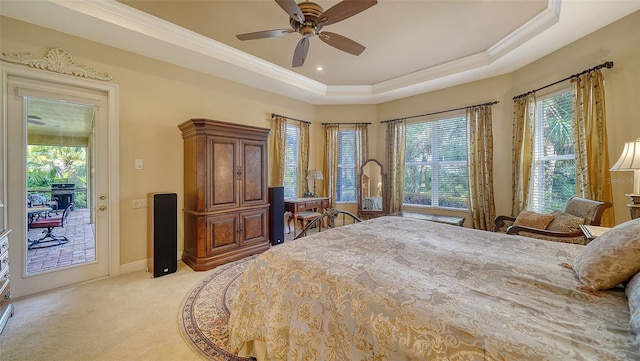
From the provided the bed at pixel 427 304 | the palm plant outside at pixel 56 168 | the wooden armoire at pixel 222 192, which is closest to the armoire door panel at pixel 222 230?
the wooden armoire at pixel 222 192

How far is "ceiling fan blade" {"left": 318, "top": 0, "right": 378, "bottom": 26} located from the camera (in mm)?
1881

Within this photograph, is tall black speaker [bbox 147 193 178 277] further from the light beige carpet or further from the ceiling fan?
the ceiling fan

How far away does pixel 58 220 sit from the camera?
9.18ft

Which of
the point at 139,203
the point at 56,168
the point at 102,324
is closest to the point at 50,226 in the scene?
the point at 56,168

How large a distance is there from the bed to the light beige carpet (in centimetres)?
73

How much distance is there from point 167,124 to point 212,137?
2.51 feet

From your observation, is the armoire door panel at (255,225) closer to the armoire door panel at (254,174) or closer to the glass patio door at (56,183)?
the armoire door panel at (254,174)

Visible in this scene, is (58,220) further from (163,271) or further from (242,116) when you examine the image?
(242,116)

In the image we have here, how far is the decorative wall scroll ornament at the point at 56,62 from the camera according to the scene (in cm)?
249

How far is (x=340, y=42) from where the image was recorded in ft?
8.14

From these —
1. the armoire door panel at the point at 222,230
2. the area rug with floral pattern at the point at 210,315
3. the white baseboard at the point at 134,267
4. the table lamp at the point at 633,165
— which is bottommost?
the area rug with floral pattern at the point at 210,315

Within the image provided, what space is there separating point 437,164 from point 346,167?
6.11ft

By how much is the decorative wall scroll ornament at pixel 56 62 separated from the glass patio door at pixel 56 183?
162 mm

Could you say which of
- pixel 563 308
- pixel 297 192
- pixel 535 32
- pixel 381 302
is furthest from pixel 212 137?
pixel 535 32
